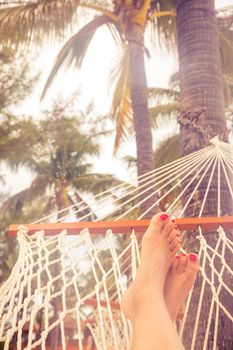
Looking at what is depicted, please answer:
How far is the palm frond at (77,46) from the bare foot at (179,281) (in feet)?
15.1

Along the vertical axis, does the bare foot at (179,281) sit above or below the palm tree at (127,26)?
below

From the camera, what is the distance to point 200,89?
249 cm

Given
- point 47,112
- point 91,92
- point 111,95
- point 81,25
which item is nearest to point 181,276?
point 81,25

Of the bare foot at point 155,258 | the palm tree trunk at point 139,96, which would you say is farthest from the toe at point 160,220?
the palm tree trunk at point 139,96

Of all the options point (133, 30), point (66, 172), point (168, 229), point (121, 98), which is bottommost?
point (66, 172)

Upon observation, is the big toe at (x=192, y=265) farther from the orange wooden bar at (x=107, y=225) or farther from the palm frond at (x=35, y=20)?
the palm frond at (x=35, y=20)

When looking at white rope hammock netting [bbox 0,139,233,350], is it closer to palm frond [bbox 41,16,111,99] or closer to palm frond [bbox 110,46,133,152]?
palm frond [bbox 41,16,111,99]

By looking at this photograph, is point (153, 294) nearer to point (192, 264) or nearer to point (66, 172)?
point (192, 264)

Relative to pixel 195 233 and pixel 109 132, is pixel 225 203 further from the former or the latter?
pixel 109 132

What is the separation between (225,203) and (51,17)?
3.31 metres

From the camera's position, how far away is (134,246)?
1608 mm

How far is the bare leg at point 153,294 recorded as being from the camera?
3.45ft

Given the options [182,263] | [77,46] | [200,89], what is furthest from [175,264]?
[77,46]

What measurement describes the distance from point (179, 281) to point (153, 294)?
188 mm
